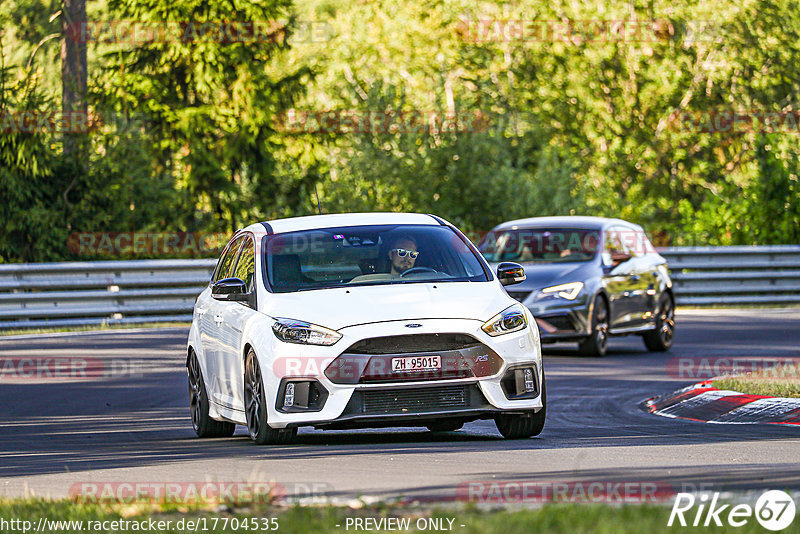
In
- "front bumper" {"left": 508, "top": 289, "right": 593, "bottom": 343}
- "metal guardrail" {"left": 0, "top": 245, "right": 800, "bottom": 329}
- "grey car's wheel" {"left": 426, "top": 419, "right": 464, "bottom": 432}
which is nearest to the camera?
"grey car's wheel" {"left": 426, "top": 419, "right": 464, "bottom": 432}

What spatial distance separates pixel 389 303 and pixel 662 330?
1108cm

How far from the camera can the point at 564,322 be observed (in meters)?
19.7

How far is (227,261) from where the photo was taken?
12.8 metres

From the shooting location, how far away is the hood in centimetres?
1038

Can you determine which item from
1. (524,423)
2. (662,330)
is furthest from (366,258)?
(662,330)

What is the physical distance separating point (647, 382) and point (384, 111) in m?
21.8

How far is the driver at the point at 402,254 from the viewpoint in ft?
37.2

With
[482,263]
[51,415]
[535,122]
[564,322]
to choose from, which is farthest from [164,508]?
[535,122]

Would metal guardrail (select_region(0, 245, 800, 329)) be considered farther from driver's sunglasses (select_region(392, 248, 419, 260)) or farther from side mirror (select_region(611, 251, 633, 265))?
driver's sunglasses (select_region(392, 248, 419, 260))

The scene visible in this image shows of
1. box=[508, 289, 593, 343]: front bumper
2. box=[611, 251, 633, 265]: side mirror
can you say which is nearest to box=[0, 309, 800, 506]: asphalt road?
box=[508, 289, 593, 343]: front bumper

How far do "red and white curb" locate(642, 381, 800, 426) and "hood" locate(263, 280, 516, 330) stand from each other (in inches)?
101

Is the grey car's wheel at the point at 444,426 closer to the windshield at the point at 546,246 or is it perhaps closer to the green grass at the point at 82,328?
the windshield at the point at 546,246

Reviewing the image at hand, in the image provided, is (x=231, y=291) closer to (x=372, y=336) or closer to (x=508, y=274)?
(x=372, y=336)

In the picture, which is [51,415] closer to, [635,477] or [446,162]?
[635,477]
